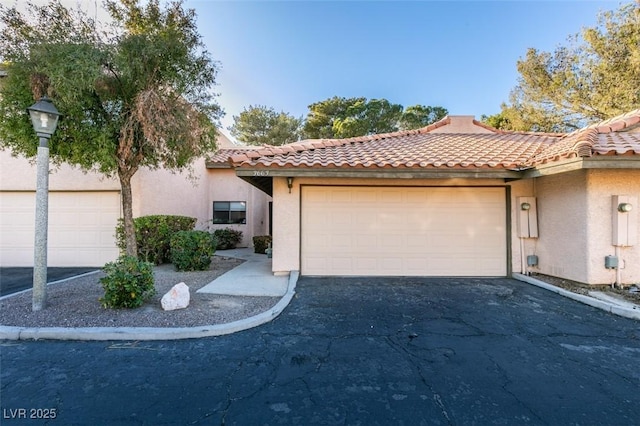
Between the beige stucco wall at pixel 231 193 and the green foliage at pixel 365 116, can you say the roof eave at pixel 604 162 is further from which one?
the green foliage at pixel 365 116

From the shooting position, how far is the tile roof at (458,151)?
5855 mm

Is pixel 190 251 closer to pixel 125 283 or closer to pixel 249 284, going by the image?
pixel 249 284

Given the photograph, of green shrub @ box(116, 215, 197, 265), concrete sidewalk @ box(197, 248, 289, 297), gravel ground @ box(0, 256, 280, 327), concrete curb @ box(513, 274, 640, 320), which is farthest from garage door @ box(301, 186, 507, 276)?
green shrub @ box(116, 215, 197, 265)

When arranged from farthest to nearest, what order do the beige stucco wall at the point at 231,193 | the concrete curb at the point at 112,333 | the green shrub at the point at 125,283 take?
the beige stucco wall at the point at 231,193 < the green shrub at the point at 125,283 < the concrete curb at the point at 112,333

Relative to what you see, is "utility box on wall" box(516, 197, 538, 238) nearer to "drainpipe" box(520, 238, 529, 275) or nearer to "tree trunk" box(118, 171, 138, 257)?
"drainpipe" box(520, 238, 529, 275)

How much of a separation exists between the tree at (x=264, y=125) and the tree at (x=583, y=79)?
55.8 feet

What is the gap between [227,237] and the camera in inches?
532

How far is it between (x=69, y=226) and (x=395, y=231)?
9.79 meters

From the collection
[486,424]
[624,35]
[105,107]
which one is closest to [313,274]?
[486,424]

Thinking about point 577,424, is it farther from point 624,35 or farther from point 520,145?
point 624,35

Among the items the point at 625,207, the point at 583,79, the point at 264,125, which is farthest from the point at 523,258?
the point at 264,125

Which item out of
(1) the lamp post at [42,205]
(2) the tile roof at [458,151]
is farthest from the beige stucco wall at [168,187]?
(2) the tile roof at [458,151]

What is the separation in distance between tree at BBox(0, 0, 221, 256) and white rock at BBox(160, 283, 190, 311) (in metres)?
2.92

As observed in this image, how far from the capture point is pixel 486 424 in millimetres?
2227
